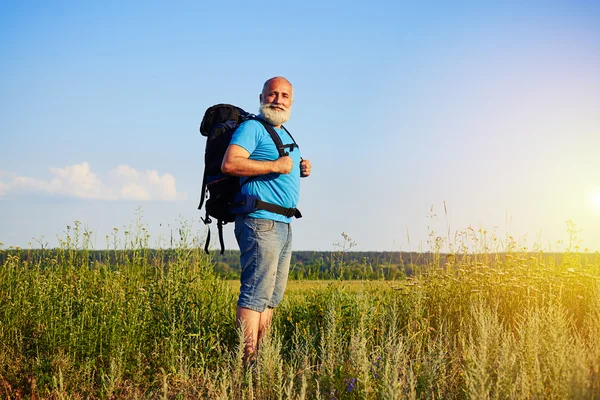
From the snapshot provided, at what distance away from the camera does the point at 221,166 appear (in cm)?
475

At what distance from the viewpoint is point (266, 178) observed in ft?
15.9

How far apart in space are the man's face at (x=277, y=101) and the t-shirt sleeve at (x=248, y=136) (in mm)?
213

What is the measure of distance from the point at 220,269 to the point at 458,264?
10.6ft

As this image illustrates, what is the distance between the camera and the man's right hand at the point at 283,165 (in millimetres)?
4710

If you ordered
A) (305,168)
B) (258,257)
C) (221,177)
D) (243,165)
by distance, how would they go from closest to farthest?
(243,165) < (258,257) < (221,177) < (305,168)

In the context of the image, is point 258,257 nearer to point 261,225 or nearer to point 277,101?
point 261,225

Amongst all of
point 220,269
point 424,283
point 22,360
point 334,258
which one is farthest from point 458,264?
point 22,360

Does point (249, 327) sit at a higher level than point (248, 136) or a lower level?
lower

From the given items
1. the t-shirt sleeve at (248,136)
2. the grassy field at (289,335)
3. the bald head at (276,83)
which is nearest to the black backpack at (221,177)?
the t-shirt sleeve at (248,136)

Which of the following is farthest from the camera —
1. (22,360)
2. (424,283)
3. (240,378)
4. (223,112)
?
(424,283)

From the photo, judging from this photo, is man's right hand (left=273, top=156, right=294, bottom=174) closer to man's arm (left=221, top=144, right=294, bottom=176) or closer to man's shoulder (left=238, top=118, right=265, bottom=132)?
man's arm (left=221, top=144, right=294, bottom=176)

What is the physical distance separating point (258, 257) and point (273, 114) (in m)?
1.33

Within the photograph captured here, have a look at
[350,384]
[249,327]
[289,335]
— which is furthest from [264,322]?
[289,335]

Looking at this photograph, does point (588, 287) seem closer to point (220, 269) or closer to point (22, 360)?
point (220, 269)
